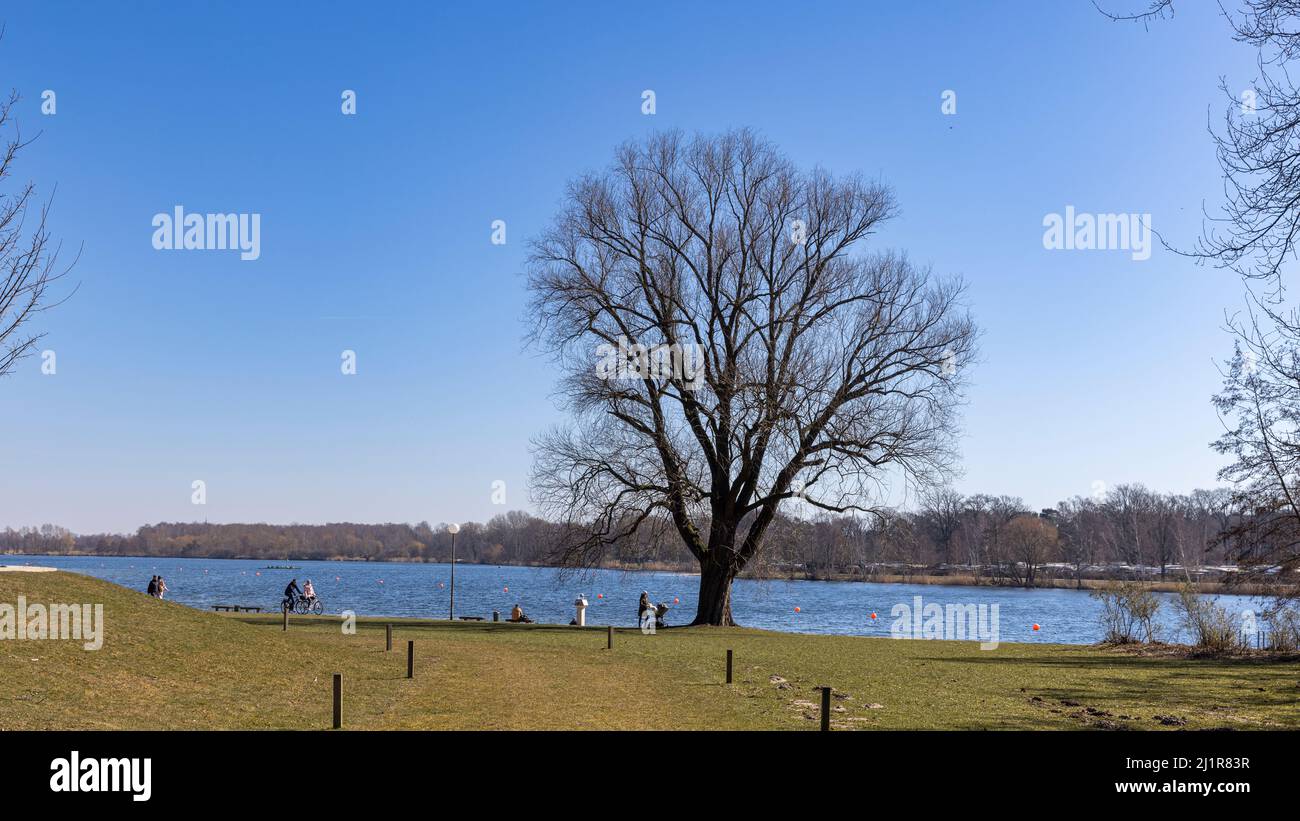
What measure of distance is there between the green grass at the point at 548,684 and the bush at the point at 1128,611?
12.1 feet

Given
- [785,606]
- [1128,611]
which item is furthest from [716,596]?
[785,606]

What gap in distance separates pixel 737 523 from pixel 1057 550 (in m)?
108

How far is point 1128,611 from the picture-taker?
3136 centimetres

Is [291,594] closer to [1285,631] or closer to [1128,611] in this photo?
[1128,611]

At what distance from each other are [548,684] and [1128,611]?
71.3 ft

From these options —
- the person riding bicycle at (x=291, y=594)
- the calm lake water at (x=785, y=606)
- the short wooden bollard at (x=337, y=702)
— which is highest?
the short wooden bollard at (x=337, y=702)

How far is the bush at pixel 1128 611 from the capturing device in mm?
30422

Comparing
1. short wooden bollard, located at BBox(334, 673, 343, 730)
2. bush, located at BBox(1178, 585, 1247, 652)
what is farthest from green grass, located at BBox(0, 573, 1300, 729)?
bush, located at BBox(1178, 585, 1247, 652)

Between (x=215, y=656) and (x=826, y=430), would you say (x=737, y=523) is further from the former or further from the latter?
(x=215, y=656)

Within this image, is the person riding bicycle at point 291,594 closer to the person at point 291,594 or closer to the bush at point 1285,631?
the person at point 291,594

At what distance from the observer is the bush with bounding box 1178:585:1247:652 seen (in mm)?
26641

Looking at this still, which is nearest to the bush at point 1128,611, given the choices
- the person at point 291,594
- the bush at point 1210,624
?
the bush at point 1210,624

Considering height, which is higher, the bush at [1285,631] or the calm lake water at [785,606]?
the bush at [1285,631]
